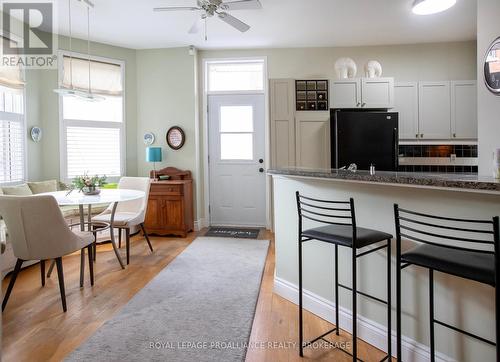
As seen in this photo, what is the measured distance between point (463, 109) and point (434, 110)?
0.38m

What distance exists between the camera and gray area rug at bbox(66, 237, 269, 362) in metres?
1.94

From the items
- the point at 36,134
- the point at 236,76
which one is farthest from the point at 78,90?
the point at 236,76

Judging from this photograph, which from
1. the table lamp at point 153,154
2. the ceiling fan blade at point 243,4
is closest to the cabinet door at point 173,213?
the table lamp at point 153,154

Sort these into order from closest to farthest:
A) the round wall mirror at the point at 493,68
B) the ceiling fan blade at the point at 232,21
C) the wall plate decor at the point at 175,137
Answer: the round wall mirror at the point at 493,68, the ceiling fan blade at the point at 232,21, the wall plate decor at the point at 175,137

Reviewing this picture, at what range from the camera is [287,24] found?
420 centimetres

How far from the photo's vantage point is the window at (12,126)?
3.77 meters

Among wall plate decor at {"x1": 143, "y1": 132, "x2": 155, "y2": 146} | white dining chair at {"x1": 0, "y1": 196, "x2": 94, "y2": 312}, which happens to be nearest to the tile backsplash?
wall plate decor at {"x1": 143, "y1": 132, "x2": 155, "y2": 146}

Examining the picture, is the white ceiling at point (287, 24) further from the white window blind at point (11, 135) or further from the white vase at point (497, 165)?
the white vase at point (497, 165)

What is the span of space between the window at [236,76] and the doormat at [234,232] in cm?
229

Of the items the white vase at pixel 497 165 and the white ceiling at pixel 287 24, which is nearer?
the white vase at pixel 497 165

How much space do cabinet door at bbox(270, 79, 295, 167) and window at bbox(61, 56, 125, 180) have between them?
245cm

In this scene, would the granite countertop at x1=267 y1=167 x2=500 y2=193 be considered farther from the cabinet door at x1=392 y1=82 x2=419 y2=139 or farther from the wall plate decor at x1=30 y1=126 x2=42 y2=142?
the wall plate decor at x1=30 y1=126 x2=42 y2=142

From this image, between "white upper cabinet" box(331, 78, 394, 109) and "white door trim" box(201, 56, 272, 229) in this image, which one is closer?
"white upper cabinet" box(331, 78, 394, 109)

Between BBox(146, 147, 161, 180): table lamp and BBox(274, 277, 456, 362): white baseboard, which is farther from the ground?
BBox(146, 147, 161, 180): table lamp
